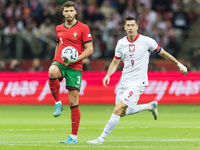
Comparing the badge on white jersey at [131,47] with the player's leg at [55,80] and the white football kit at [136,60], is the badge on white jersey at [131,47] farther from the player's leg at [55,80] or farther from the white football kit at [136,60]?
the player's leg at [55,80]

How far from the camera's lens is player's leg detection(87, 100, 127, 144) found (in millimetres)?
10023

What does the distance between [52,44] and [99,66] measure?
223 cm

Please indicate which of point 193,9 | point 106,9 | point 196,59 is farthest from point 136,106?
point 193,9

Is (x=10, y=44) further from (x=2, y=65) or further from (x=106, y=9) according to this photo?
(x=106, y=9)

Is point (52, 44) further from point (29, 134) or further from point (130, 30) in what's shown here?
point (130, 30)

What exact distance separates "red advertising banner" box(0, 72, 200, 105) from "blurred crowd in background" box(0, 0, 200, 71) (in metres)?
1.28

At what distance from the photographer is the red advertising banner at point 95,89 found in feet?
70.6

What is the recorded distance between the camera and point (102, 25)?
2438cm

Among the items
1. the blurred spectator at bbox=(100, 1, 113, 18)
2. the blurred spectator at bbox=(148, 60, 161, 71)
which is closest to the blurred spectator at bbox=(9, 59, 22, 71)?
the blurred spectator at bbox=(100, 1, 113, 18)

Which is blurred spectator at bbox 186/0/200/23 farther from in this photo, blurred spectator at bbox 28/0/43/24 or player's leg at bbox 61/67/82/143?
player's leg at bbox 61/67/82/143

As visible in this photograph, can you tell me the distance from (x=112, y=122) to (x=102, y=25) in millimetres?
14691

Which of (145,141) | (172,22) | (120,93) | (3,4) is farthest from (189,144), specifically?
(3,4)

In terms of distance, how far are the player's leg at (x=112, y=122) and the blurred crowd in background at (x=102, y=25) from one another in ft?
42.0

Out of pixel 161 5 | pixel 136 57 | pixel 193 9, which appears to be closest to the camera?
pixel 136 57
